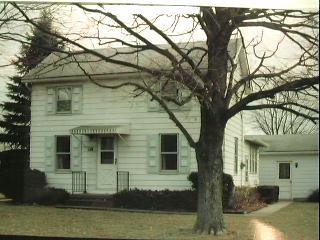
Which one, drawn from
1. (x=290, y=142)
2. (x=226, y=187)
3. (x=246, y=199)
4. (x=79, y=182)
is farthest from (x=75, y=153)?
(x=290, y=142)

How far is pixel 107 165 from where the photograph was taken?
3.03m

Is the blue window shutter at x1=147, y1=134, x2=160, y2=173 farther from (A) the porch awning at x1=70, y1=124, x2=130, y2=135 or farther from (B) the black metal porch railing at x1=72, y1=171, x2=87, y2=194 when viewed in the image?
(B) the black metal porch railing at x1=72, y1=171, x2=87, y2=194

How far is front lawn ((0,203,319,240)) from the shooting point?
2803 mm

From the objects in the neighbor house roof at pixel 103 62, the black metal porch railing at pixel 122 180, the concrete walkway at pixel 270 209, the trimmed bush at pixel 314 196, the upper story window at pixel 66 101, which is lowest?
the concrete walkway at pixel 270 209

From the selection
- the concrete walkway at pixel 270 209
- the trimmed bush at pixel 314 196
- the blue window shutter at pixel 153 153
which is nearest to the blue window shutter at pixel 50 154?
the blue window shutter at pixel 153 153

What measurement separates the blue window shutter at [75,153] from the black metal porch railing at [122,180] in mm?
259

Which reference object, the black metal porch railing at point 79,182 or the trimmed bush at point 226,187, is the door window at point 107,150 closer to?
the black metal porch railing at point 79,182

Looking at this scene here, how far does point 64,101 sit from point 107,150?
1.40 feet

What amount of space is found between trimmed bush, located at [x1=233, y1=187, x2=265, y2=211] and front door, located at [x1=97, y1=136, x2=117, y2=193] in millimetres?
764

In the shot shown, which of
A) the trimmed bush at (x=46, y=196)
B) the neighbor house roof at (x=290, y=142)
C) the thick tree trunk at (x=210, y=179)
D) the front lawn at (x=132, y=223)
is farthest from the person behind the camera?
the trimmed bush at (x=46, y=196)

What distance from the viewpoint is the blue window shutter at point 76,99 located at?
10.2 ft

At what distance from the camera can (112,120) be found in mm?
3057

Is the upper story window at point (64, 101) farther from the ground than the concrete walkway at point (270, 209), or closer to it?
farther from the ground

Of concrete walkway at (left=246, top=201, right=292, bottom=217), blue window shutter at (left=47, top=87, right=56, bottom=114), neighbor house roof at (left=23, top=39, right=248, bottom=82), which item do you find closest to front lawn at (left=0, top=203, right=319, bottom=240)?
concrete walkway at (left=246, top=201, right=292, bottom=217)
